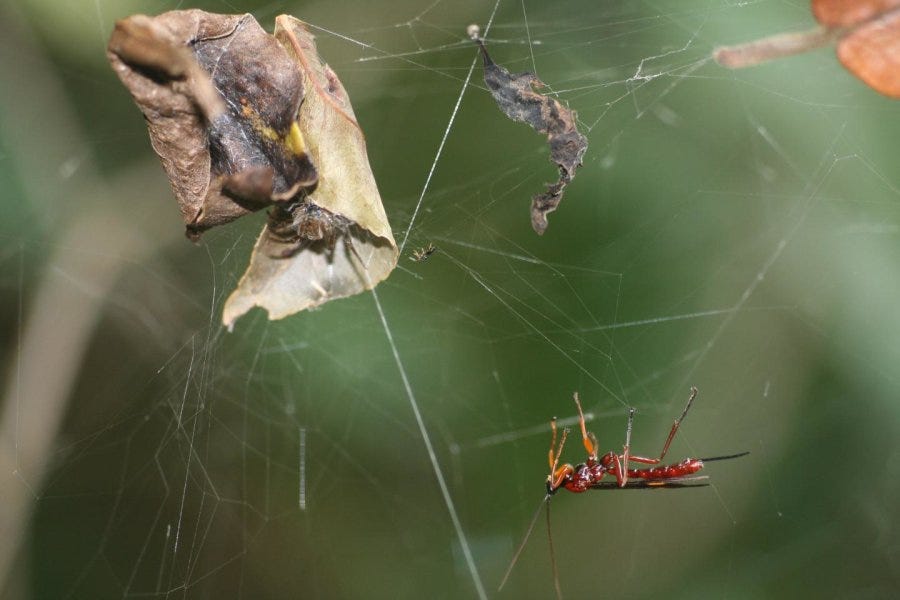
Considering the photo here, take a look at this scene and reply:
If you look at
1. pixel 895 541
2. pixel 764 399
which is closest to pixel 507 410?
pixel 764 399

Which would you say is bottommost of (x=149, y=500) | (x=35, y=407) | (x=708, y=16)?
(x=149, y=500)

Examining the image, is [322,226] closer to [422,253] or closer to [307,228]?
[307,228]

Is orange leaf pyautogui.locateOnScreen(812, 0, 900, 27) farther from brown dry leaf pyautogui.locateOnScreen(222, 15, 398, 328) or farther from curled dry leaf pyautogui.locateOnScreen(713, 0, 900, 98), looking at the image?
brown dry leaf pyautogui.locateOnScreen(222, 15, 398, 328)

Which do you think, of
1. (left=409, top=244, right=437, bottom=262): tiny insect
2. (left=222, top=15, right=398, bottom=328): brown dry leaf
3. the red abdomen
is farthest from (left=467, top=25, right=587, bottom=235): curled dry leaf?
the red abdomen

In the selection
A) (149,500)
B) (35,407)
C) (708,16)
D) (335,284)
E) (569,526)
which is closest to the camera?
(335,284)

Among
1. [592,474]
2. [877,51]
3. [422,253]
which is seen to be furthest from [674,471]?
[877,51]

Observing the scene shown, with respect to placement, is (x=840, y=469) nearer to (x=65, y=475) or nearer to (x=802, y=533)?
(x=802, y=533)
